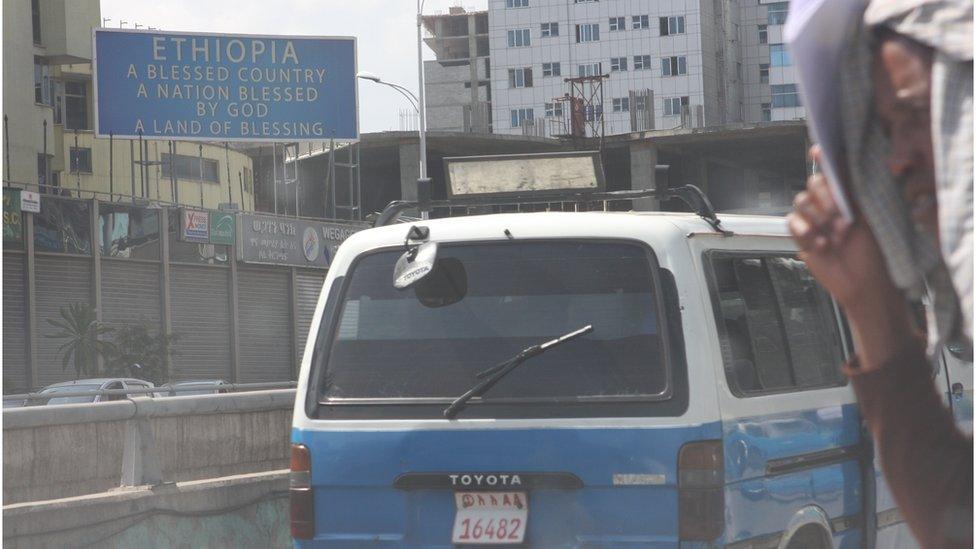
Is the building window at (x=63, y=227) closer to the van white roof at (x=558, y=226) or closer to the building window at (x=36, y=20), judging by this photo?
the building window at (x=36, y=20)

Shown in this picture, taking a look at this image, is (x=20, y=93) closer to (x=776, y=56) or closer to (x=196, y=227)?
(x=196, y=227)

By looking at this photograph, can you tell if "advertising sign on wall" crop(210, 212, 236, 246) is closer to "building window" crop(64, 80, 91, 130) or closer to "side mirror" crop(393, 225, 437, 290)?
"building window" crop(64, 80, 91, 130)

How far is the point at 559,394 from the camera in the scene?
5355 mm

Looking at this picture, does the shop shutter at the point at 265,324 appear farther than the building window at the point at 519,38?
No

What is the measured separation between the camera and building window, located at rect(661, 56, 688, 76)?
100250mm

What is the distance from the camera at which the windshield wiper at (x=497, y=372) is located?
5391 mm

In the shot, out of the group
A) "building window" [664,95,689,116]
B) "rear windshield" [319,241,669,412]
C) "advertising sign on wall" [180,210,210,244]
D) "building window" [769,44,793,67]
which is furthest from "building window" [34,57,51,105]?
"building window" [769,44,793,67]

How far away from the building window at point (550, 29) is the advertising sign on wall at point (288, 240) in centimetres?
5997

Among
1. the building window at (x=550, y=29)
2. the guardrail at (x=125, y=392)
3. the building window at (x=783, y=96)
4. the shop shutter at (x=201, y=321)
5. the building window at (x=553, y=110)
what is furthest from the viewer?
the building window at (x=783, y=96)

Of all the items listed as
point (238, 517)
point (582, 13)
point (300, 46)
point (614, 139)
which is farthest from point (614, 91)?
point (238, 517)

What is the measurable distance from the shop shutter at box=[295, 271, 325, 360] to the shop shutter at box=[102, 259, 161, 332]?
19.8ft

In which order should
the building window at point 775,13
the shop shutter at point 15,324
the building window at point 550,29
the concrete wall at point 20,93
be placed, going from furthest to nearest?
the building window at point 550,29, the building window at point 775,13, the concrete wall at point 20,93, the shop shutter at point 15,324

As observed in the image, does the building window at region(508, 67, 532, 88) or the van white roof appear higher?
the building window at region(508, 67, 532, 88)

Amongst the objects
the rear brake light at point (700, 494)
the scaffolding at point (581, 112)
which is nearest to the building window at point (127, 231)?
the scaffolding at point (581, 112)
